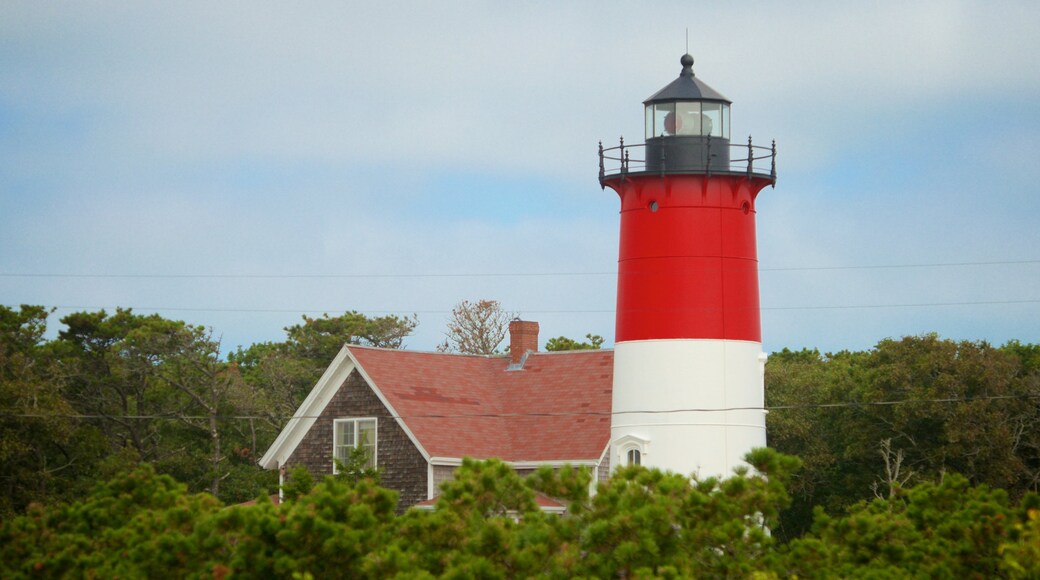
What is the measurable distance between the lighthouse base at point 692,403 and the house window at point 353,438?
29.8 feet

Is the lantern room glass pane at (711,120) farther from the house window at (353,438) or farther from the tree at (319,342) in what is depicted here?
the tree at (319,342)

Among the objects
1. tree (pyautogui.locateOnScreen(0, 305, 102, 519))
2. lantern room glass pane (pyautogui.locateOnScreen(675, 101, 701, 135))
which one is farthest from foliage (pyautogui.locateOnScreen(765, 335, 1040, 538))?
tree (pyautogui.locateOnScreen(0, 305, 102, 519))

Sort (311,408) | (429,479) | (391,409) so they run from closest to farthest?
(429,479)
(391,409)
(311,408)

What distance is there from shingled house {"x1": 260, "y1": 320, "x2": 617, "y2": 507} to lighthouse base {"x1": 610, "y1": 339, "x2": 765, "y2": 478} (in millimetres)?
6743

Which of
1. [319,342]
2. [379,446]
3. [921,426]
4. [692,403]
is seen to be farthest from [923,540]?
[319,342]

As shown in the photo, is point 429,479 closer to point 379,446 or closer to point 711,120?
point 379,446

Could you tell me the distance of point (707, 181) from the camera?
3033cm

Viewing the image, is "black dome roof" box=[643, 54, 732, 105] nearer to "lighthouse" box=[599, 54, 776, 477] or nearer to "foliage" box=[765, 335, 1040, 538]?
"lighthouse" box=[599, 54, 776, 477]

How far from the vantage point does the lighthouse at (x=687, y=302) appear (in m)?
29.8

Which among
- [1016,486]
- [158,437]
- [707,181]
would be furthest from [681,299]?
[158,437]

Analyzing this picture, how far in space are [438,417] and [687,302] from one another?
10.3m

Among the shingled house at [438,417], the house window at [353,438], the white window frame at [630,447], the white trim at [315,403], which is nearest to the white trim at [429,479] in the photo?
the shingled house at [438,417]

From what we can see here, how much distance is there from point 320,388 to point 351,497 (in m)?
21.6

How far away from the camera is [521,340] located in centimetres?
4228
